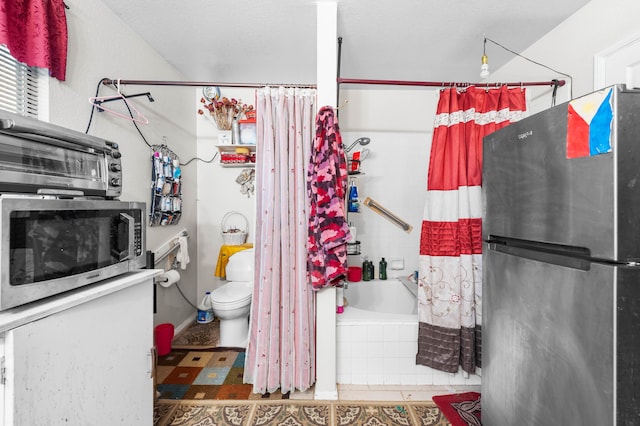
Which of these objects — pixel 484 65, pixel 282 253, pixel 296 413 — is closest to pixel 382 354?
pixel 296 413

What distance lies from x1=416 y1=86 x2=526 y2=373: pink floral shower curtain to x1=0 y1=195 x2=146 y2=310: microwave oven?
164 cm

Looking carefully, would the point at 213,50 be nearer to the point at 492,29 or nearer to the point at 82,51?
the point at 82,51

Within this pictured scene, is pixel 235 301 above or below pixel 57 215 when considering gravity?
below

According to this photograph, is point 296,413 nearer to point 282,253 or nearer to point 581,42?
point 282,253

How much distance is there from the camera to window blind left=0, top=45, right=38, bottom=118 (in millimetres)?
1271

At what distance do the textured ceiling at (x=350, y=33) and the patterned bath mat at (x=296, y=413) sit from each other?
2431 mm

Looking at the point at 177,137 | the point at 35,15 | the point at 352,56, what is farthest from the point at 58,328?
the point at 352,56

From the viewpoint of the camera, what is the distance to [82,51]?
1.61 m

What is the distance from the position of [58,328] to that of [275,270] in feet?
3.29

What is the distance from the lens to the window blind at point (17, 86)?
4.17ft

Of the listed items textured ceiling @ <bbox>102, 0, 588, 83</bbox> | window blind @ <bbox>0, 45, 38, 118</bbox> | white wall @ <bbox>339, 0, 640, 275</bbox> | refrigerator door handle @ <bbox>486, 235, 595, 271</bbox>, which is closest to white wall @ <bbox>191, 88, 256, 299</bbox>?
textured ceiling @ <bbox>102, 0, 588, 83</bbox>

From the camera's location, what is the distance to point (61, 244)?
89 centimetres

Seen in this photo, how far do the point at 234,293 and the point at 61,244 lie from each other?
1.53 meters

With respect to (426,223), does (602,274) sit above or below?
below
